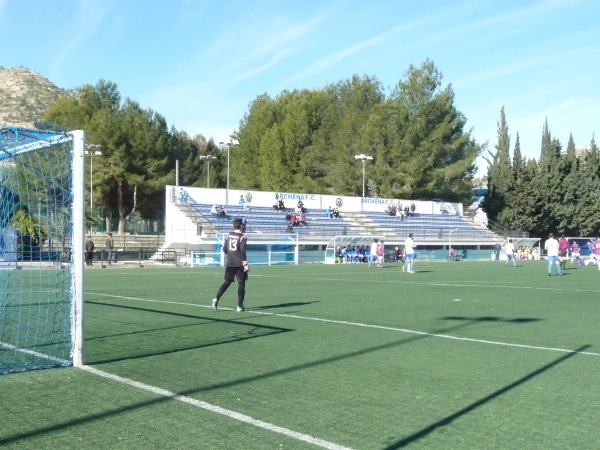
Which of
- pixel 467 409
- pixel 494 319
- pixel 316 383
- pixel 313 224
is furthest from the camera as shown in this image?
pixel 313 224

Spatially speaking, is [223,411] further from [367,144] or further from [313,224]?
[367,144]

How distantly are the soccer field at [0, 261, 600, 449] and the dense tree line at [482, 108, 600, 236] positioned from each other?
56.7 m

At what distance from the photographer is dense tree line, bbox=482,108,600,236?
2721 inches

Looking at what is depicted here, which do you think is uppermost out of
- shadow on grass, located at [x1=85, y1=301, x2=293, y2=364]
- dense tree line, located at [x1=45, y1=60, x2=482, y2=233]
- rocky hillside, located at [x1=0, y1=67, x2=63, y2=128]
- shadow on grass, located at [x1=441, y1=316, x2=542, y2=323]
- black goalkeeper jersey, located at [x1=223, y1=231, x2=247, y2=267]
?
rocky hillside, located at [x1=0, y1=67, x2=63, y2=128]

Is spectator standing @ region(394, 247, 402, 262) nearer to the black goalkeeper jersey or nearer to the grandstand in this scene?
the grandstand

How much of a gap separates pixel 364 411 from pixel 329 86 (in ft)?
259

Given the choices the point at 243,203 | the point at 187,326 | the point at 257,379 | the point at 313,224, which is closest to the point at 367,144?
the point at 313,224

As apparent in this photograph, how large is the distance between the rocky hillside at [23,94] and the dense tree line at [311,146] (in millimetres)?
64967

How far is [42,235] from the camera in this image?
1281 cm

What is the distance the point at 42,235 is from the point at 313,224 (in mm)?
38357

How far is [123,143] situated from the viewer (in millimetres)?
66438

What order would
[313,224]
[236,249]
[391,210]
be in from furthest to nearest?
[391,210]
[313,224]
[236,249]

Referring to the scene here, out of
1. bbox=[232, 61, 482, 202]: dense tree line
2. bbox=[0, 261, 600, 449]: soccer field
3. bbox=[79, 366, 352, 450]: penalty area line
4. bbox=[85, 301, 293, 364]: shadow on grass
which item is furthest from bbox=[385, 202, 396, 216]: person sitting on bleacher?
bbox=[79, 366, 352, 450]: penalty area line

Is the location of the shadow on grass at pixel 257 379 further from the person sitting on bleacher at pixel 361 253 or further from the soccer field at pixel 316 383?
the person sitting on bleacher at pixel 361 253
